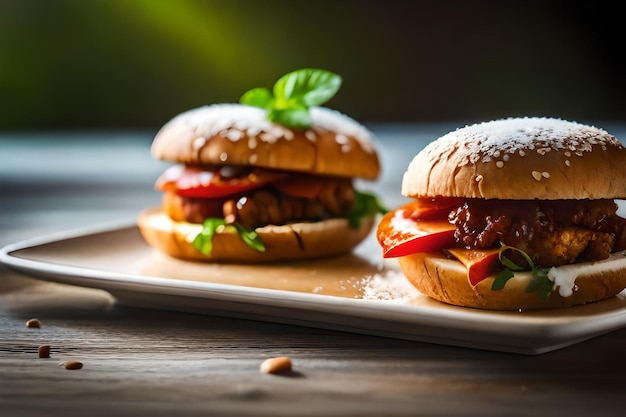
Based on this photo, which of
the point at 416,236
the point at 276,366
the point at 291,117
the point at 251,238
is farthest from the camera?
the point at 291,117

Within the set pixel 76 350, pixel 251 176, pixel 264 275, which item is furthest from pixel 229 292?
pixel 251 176

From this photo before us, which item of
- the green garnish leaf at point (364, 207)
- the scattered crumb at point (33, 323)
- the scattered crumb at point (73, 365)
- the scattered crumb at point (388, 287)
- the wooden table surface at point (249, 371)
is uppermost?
the green garnish leaf at point (364, 207)

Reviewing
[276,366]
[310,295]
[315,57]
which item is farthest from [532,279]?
[315,57]

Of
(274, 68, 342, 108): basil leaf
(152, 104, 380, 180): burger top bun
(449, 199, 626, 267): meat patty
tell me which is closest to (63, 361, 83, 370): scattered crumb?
(449, 199, 626, 267): meat patty

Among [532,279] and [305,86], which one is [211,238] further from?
[532,279]

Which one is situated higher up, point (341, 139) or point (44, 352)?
point (341, 139)

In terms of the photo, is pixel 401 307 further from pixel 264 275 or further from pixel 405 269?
pixel 264 275

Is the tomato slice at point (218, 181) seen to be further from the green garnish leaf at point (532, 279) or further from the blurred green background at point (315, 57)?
the blurred green background at point (315, 57)

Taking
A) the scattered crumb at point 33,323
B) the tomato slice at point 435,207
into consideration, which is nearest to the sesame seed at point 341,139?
the tomato slice at point 435,207
